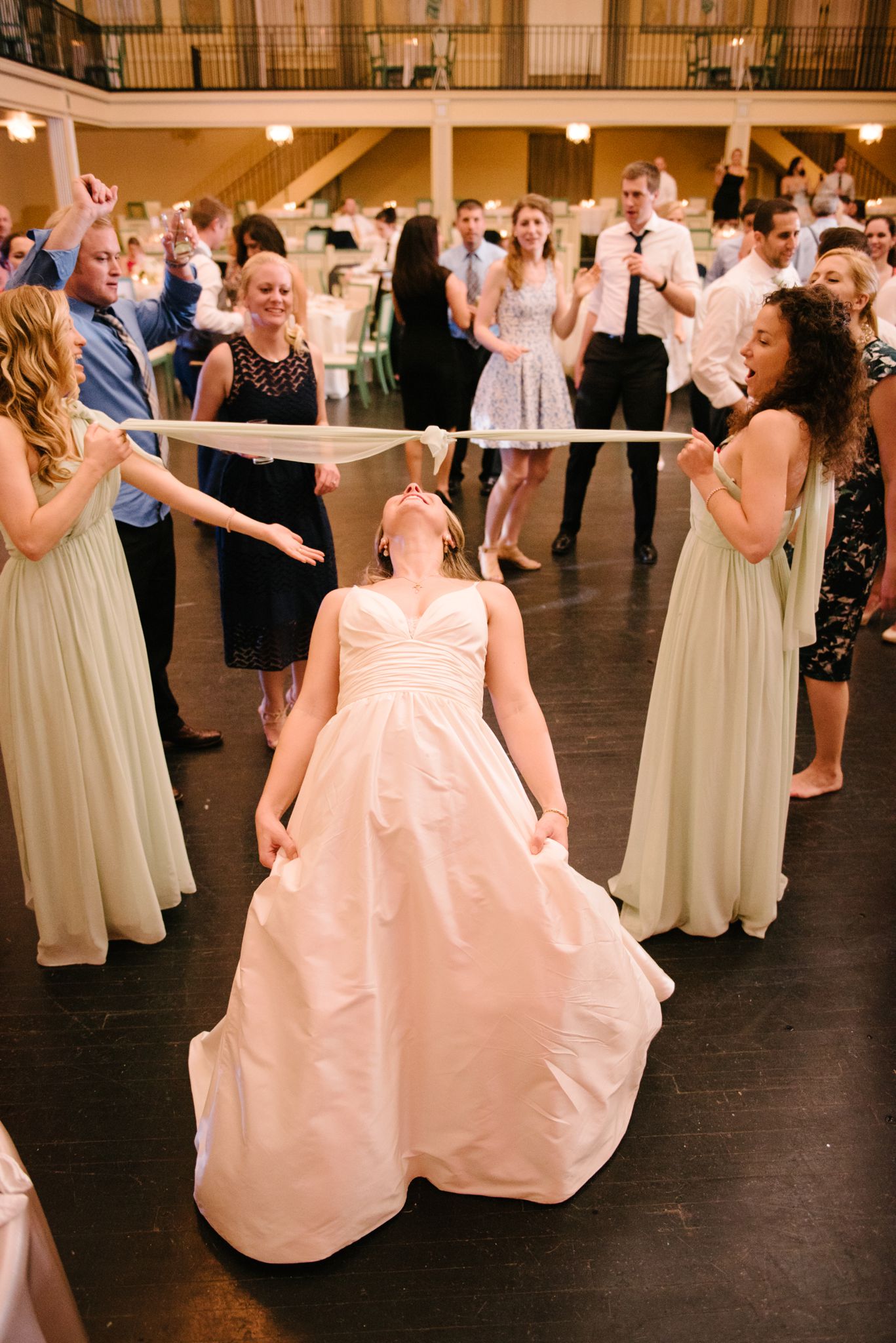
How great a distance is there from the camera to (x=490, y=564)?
5.03 metres

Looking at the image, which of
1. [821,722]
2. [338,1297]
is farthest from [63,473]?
[821,722]

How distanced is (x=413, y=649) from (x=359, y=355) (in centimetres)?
817

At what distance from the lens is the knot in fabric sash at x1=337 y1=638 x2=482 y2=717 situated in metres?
1.88

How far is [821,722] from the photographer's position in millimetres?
3207

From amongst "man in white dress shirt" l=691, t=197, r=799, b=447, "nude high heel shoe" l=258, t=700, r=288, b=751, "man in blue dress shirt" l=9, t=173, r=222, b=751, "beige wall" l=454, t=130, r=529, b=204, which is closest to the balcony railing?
"beige wall" l=454, t=130, r=529, b=204

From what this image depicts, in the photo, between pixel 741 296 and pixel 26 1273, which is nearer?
pixel 26 1273

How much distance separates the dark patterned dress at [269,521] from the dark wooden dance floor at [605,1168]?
48cm

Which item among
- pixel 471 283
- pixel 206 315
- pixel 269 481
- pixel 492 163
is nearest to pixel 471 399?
pixel 471 283

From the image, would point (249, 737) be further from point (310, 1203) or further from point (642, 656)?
point (310, 1203)

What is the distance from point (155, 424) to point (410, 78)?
16696 mm

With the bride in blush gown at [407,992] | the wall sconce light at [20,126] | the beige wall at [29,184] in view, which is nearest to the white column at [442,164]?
the wall sconce light at [20,126]

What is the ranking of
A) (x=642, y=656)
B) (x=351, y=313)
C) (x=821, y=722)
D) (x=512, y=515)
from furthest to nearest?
(x=351, y=313) < (x=512, y=515) < (x=642, y=656) < (x=821, y=722)

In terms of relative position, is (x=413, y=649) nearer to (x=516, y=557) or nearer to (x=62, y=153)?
(x=516, y=557)

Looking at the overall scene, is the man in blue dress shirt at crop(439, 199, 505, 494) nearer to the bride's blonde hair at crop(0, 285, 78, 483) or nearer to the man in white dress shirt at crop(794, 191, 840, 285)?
the man in white dress shirt at crop(794, 191, 840, 285)
